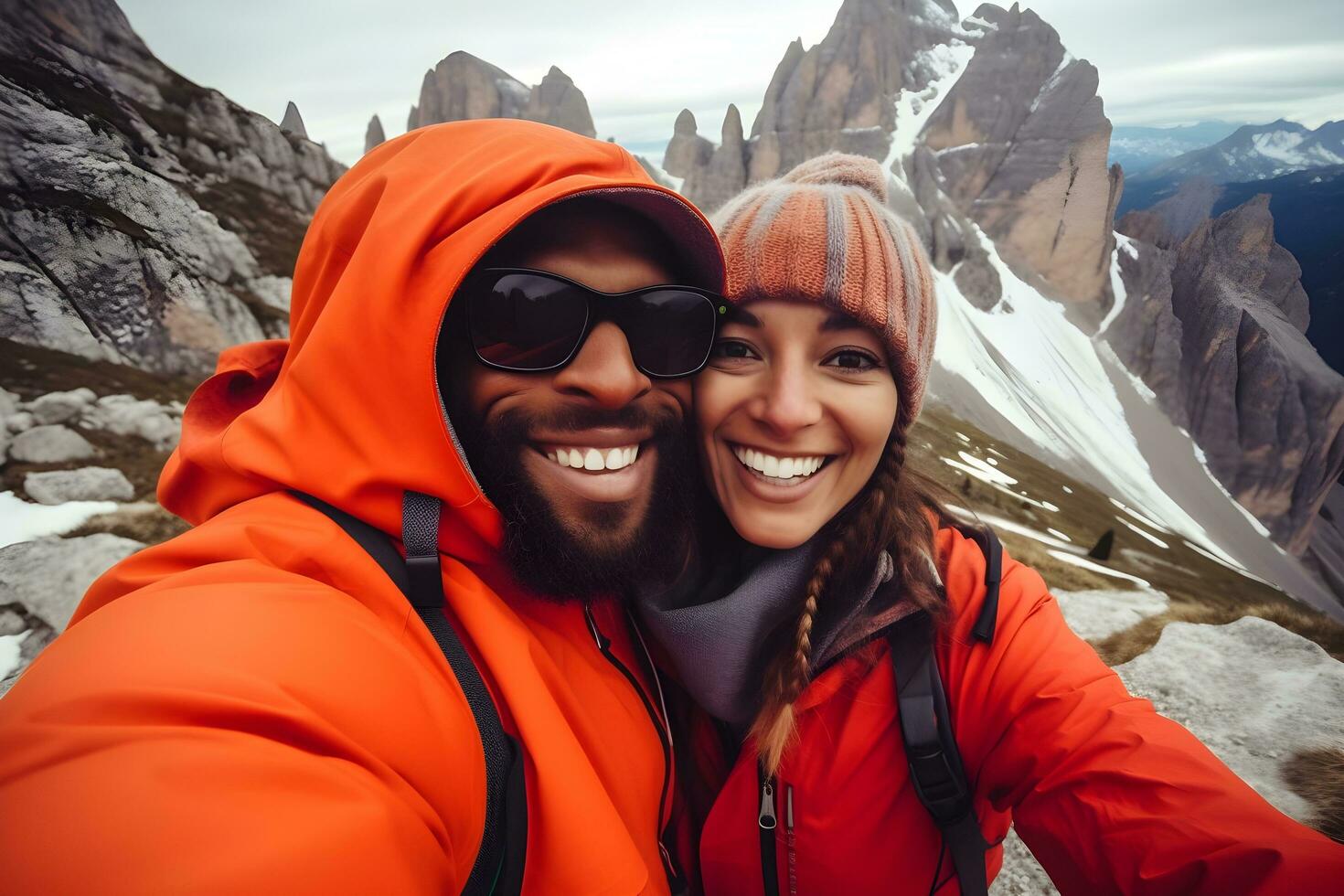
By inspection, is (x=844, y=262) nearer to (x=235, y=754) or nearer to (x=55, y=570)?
(x=235, y=754)

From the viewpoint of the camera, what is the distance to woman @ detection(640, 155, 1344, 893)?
8.09ft

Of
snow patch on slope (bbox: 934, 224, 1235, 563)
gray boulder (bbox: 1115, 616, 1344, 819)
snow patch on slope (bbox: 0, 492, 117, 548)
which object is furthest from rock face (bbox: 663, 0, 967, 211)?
gray boulder (bbox: 1115, 616, 1344, 819)

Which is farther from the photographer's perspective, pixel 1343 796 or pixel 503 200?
pixel 1343 796

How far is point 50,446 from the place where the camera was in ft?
41.7

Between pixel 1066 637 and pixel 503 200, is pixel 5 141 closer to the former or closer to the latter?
pixel 503 200

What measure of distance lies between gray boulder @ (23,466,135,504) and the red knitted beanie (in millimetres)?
14710

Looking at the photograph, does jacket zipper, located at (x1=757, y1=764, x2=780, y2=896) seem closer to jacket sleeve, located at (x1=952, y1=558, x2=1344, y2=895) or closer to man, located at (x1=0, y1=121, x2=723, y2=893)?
man, located at (x1=0, y1=121, x2=723, y2=893)

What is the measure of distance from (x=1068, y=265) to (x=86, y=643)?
377ft

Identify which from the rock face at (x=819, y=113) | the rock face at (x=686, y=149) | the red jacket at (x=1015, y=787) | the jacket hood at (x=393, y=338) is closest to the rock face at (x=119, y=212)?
the jacket hood at (x=393, y=338)

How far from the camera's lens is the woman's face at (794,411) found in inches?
110

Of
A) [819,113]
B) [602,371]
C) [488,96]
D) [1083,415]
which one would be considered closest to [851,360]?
[602,371]

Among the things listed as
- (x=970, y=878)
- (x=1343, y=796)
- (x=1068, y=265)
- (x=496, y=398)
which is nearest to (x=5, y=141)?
(x=496, y=398)

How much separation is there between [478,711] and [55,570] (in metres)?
11.4

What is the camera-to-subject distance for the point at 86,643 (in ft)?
4.55
